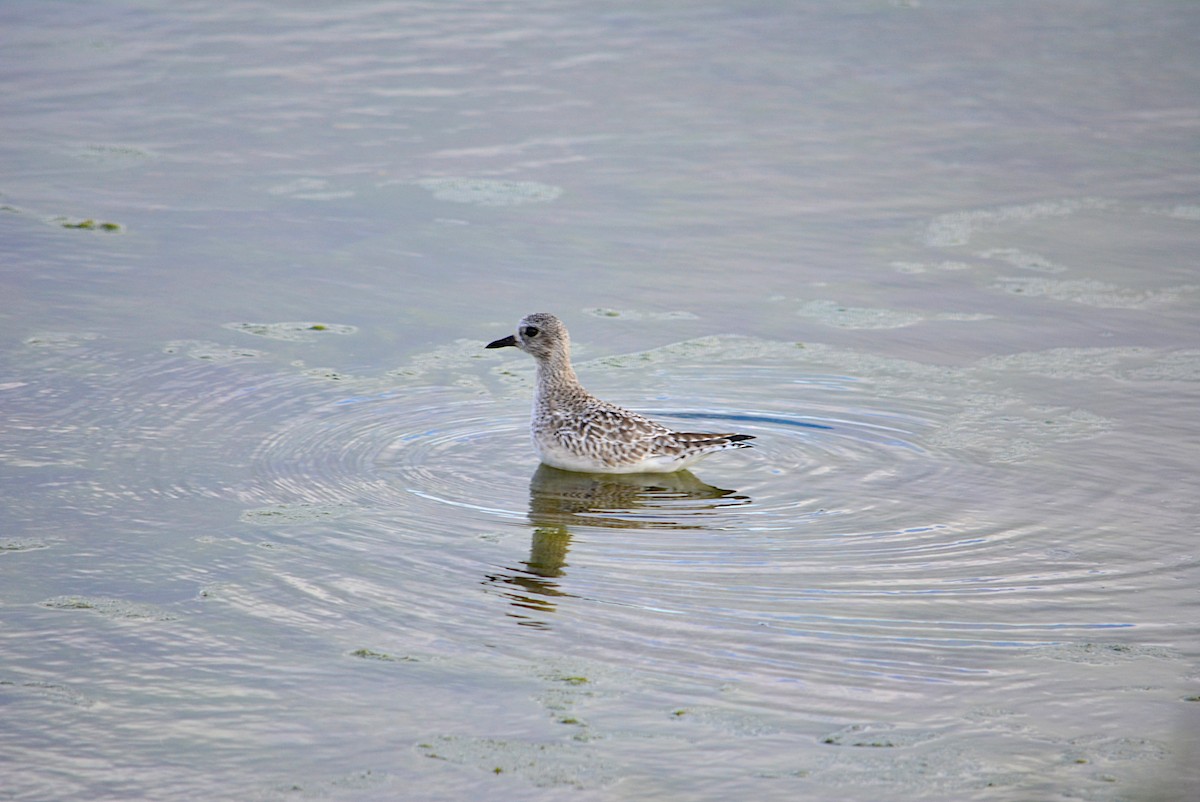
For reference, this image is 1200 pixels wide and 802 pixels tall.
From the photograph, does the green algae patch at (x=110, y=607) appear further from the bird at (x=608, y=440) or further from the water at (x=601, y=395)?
the bird at (x=608, y=440)

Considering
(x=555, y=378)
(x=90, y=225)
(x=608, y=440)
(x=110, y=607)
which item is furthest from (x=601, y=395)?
(x=90, y=225)

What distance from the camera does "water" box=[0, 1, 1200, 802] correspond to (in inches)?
228

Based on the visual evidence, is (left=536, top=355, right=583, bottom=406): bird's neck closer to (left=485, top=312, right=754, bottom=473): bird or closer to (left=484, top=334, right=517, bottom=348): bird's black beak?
(left=485, top=312, right=754, bottom=473): bird

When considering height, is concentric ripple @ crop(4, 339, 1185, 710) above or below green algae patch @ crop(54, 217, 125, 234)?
below

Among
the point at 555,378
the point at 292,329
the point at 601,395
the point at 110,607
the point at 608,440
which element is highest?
the point at 292,329

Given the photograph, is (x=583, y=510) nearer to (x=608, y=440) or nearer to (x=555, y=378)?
(x=608, y=440)

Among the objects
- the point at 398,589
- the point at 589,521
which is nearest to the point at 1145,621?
the point at 589,521

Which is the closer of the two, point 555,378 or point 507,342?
point 555,378

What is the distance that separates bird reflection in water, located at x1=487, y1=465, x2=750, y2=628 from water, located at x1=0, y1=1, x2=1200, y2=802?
39 millimetres

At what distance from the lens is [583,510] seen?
839 cm

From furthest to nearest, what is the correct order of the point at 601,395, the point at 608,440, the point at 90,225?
the point at 90,225
the point at 601,395
the point at 608,440

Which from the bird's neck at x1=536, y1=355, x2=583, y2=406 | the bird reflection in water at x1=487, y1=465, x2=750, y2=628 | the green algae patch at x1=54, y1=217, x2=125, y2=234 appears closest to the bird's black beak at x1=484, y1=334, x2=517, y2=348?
the bird's neck at x1=536, y1=355, x2=583, y2=406

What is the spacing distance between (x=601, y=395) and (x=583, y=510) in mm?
1840

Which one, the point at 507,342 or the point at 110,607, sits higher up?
the point at 507,342
